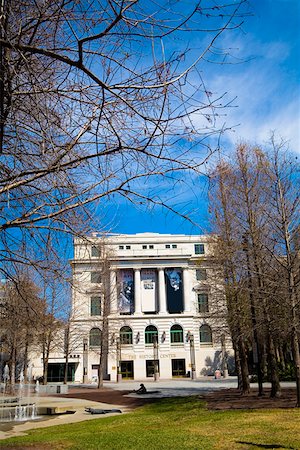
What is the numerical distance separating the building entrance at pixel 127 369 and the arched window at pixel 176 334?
6137 millimetres

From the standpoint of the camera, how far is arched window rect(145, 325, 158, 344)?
56938mm

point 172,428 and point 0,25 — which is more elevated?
point 0,25

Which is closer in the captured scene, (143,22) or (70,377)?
(143,22)

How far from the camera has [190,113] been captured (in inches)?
164

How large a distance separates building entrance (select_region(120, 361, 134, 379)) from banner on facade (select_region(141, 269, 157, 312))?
7.87m

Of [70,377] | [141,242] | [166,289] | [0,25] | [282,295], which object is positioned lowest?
[70,377]

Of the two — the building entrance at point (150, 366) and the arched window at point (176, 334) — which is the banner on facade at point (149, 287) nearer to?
the arched window at point (176, 334)

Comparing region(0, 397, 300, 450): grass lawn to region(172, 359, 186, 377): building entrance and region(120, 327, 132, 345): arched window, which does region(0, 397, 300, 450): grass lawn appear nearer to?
region(120, 327, 132, 345): arched window

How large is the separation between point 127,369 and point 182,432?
4650cm

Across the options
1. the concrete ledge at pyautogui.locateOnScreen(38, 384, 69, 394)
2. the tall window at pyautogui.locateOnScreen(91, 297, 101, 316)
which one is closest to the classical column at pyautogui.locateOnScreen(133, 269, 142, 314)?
the tall window at pyautogui.locateOnScreen(91, 297, 101, 316)

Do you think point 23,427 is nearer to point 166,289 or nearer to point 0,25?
point 0,25

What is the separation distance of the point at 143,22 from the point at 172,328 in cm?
5562

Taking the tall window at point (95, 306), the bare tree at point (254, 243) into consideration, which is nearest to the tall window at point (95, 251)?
the bare tree at point (254, 243)

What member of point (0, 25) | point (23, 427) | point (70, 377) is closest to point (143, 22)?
point (0, 25)
